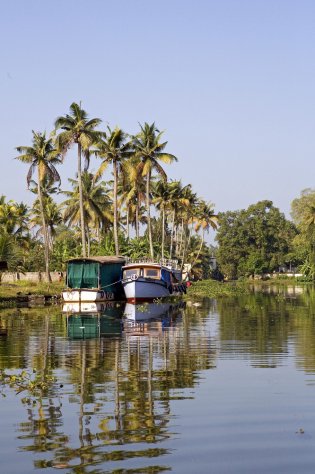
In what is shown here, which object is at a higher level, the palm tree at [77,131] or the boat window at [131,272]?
the palm tree at [77,131]

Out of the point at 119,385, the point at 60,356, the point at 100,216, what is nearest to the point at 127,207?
the point at 100,216

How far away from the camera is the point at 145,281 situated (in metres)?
56.4

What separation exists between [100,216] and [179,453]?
71863mm

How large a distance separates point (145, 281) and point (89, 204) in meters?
25.8

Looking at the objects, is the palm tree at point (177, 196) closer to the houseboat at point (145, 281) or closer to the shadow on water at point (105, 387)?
the houseboat at point (145, 281)

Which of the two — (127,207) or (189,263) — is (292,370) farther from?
(189,263)

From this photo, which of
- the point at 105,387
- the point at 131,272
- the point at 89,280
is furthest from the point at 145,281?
the point at 105,387

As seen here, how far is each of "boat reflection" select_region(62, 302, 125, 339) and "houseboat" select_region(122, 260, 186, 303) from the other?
2.15 m

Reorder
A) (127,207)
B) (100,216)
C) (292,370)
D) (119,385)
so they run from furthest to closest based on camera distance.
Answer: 1. (127,207)
2. (100,216)
3. (292,370)
4. (119,385)

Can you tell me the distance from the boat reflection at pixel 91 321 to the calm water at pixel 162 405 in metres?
1.11

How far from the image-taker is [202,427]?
1276cm

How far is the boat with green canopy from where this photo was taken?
56.6 m

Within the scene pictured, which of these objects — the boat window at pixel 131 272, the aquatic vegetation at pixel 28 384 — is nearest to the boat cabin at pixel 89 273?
the boat window at pixel 131 272

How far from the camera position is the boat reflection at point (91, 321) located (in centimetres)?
3097
